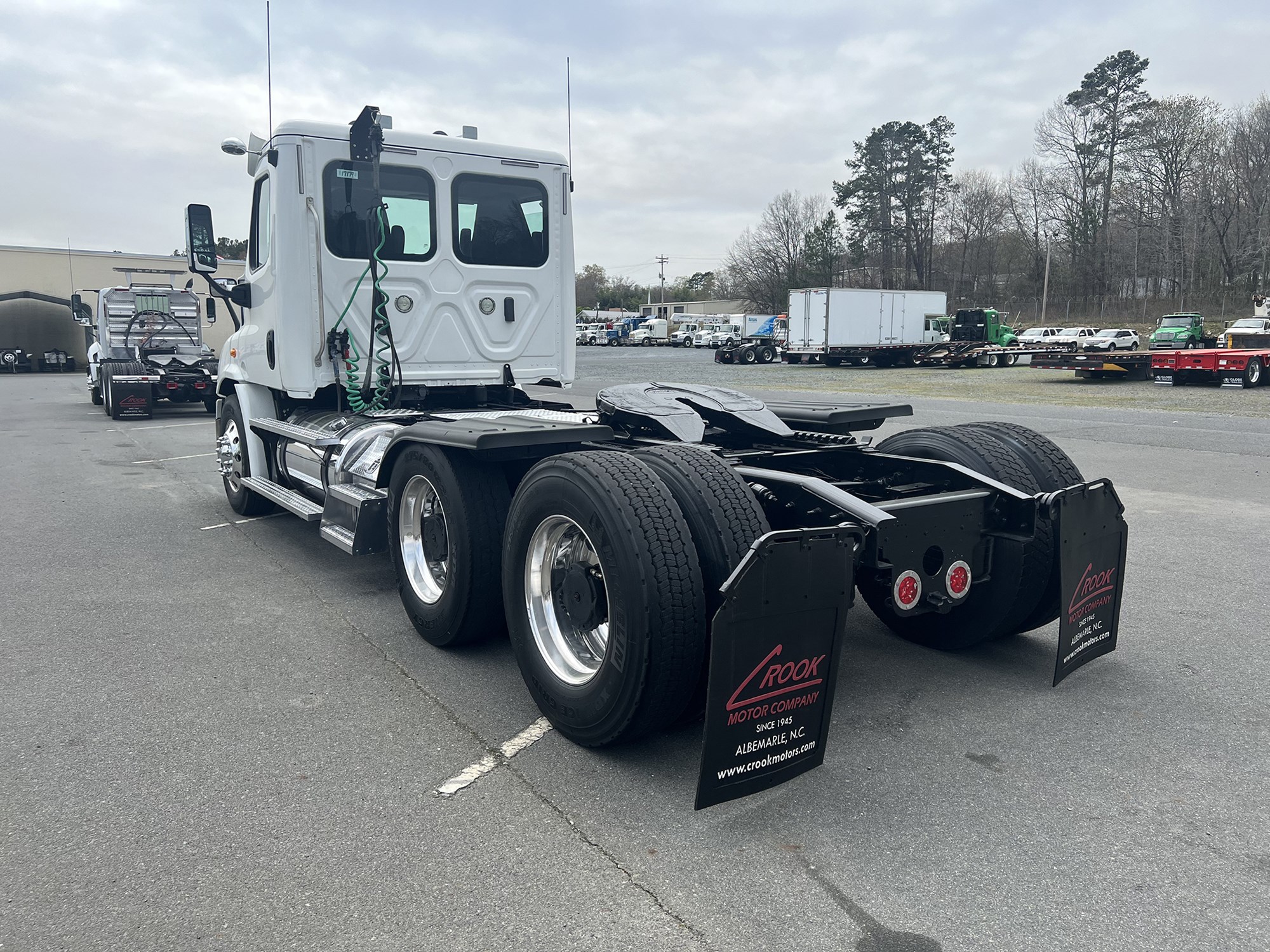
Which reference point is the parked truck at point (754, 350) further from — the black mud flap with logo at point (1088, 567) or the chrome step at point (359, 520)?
the black mud flap with logo at point (1088, 567)

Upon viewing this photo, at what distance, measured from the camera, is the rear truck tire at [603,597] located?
305cm

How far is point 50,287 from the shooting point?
4559cm

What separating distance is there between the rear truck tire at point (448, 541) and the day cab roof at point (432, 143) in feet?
8.95

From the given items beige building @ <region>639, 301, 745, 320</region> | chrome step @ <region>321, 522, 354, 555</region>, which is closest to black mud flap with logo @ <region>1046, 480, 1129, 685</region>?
chrome step @ <region>321, 522, 354, 555</region>

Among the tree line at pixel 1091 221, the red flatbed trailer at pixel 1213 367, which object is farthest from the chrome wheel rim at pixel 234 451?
the tree line at pixel 1091 221

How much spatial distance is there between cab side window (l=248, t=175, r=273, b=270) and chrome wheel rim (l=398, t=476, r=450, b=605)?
2708 millimetres

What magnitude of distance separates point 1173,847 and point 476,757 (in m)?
2.28

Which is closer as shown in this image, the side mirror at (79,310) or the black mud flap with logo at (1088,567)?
the black mud flap with logo at (1088,567)

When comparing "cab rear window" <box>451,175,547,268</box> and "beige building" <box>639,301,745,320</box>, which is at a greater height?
"beige building" <box>639,301,745,320</box>

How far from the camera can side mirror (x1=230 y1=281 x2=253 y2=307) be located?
7016mm

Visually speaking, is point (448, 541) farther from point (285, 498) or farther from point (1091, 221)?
point (1091, 221)

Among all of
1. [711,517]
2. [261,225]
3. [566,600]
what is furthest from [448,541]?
[261,225]

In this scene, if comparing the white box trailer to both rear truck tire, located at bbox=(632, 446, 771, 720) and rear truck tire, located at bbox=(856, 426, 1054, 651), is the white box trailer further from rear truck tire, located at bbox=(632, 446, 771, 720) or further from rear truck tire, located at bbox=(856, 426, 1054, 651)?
rear truck tire, located at bbox=(632, 446, 771, 720)

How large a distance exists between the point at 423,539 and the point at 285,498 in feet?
7.46
